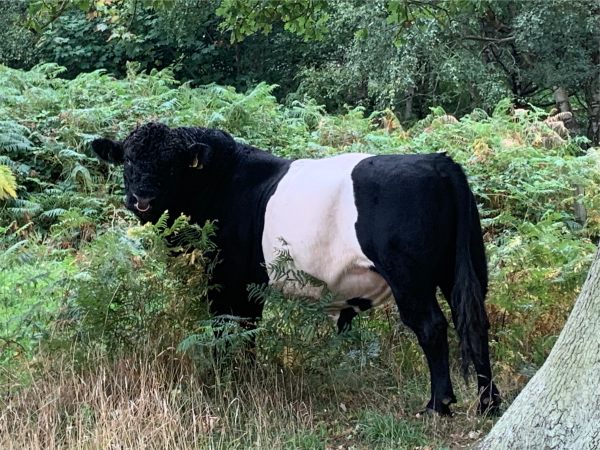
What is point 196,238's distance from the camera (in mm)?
5191

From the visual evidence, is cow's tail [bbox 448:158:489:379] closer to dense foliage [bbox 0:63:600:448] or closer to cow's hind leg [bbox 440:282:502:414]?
cow's hind leg [bbox 440:282:502:414]

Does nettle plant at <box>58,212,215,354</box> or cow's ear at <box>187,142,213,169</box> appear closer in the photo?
nettle plant at <box>58,212,215,354</box>

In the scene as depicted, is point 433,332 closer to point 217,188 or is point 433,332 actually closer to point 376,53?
point 217,188

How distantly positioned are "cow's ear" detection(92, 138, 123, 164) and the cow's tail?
2.60 meters

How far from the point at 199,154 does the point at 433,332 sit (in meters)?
2.16

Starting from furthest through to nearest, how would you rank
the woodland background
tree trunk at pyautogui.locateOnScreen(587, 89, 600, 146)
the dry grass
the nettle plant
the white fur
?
tree trunk at pyautogui.locateOnScreen(587, 89, 600, 146), the nettle plant, the white fur, the woodland background, the dry grass

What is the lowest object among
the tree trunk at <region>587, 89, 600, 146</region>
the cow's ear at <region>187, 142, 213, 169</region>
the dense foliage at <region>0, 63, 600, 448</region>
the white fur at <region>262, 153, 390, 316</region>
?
the tree trunk at <region>587, 89, 600, 146</region>

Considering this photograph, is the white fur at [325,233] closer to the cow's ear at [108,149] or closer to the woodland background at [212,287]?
the woodland background at [212,287]

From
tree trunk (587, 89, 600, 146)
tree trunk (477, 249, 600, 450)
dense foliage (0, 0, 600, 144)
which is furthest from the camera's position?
tree trunk (587, 89, 600, 146)

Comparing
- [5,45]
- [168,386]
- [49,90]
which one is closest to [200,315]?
[168,386]

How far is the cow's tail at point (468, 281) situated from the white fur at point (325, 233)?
1.80ft

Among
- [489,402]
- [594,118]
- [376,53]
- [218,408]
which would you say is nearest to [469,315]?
[489,402]

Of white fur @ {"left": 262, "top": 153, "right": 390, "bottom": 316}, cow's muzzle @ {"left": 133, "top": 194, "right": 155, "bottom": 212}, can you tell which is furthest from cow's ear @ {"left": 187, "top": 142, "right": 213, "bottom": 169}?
white fur @ {"left": 262, "top": 153, "right": 390, "bottom": 316}

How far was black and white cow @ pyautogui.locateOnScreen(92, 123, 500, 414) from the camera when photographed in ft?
14.9
